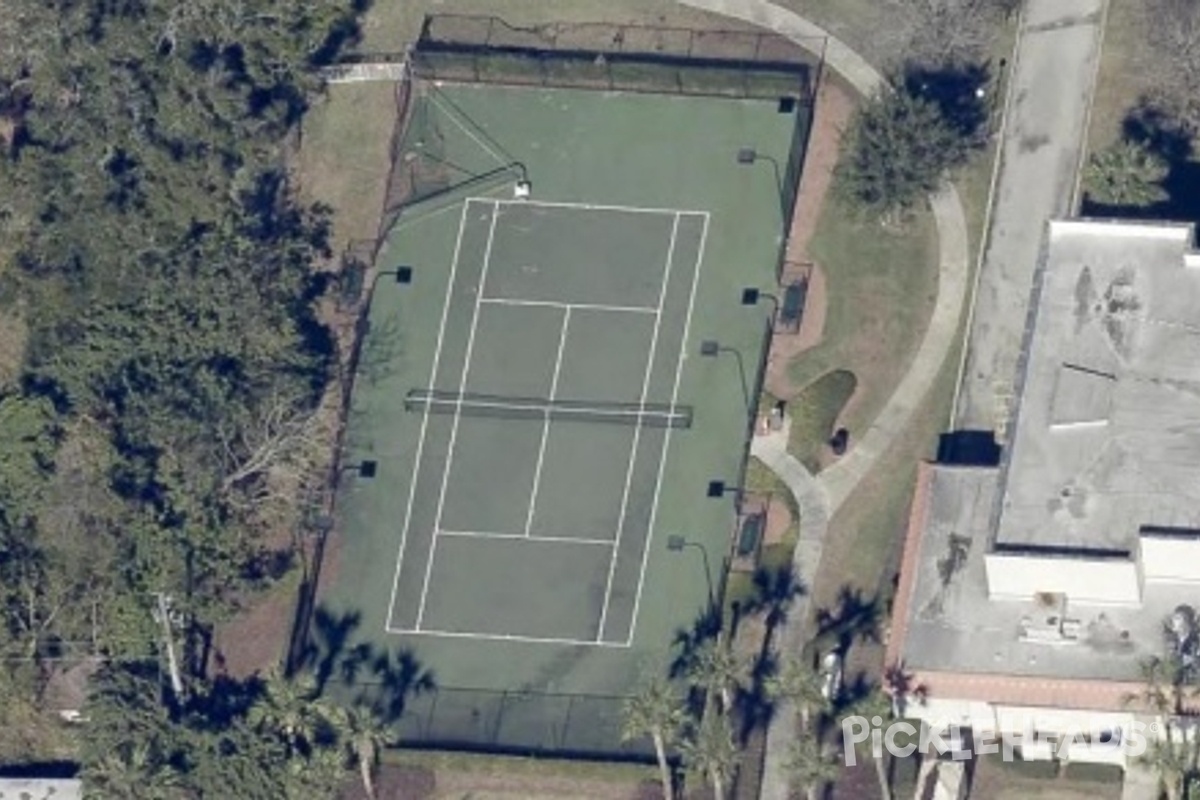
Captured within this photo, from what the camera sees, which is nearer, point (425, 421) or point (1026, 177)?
point (1026, 177)

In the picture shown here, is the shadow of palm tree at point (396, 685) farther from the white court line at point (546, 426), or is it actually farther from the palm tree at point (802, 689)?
the palm tree at point (802, 689)

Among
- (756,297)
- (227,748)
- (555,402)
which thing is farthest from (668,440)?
(227,748)

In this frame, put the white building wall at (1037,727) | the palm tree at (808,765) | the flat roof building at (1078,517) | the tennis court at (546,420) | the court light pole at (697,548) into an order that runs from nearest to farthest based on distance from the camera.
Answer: the palm tree at (808,765), the flat roof building at (1078,517), the white building wall at (1037,727), the court light pole at (697,548), the tennis court at (546,420)

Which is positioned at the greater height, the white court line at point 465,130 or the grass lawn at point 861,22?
the grass lawn at point 861,22

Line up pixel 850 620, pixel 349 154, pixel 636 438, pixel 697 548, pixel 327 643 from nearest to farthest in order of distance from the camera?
pixel 850 620 → pixel 697 548 → pixel 327 643 → pixel 636 438 → pixel 349 154

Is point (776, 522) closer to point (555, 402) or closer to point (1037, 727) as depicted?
point (555, 402)

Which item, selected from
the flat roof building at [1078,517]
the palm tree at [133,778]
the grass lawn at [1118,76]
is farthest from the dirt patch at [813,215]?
the palm tree at [133,778]

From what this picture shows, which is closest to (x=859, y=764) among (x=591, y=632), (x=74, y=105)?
(x=591, y=632)
